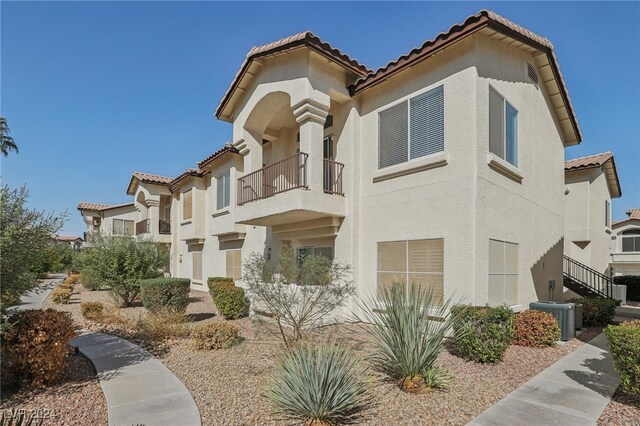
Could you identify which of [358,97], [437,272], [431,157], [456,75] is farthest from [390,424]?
[358,97]

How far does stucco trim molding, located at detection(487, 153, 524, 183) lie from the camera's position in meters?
10.1

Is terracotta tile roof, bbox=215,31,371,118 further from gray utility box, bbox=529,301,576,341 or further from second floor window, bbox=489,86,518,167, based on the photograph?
gray utility box, bbox=529,301,576,341

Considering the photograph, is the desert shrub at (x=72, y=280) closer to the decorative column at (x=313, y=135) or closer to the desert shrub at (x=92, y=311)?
the desert shrub at (x=92, y=311)

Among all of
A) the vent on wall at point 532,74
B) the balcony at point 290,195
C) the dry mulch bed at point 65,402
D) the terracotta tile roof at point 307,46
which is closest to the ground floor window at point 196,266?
the balcony at point 290,195

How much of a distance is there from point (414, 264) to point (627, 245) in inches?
1226

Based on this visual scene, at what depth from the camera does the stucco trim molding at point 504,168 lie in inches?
399

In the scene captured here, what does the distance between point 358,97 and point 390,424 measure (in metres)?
10.7

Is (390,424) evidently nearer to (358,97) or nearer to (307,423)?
(307,423)

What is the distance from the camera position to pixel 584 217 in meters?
19.5

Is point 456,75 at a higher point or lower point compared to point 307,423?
higher

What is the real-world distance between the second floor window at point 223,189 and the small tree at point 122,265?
4.69m

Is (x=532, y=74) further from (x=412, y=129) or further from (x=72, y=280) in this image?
(x=72, y=280)

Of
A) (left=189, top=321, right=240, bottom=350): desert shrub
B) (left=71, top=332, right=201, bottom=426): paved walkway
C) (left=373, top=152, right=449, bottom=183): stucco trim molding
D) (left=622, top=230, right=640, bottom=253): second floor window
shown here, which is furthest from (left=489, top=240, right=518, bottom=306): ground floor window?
(left=622, top=230, right=640, bottom=253): second floor window

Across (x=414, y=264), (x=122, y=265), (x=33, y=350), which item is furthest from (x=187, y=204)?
(x=33, y=350)
